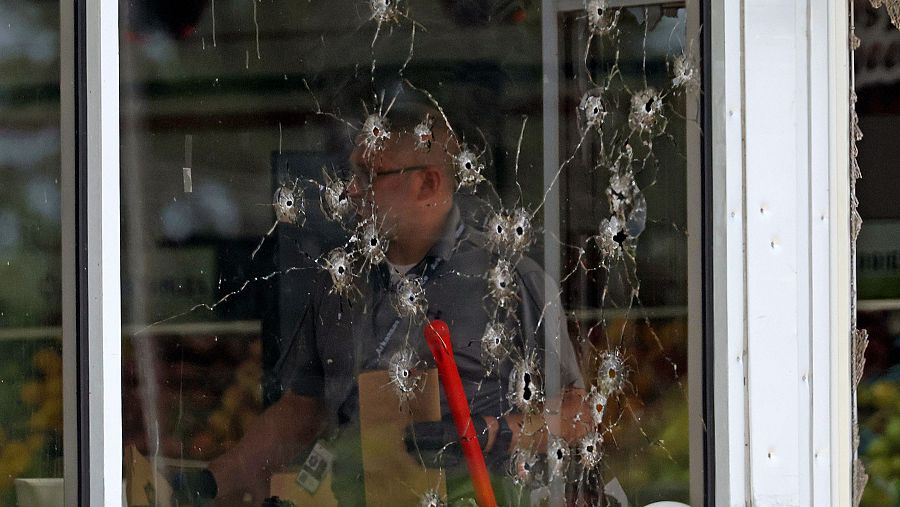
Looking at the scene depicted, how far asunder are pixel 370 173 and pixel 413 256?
0.48ft

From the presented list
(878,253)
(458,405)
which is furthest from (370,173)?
(878,253)

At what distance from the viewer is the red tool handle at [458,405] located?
64.4 inches

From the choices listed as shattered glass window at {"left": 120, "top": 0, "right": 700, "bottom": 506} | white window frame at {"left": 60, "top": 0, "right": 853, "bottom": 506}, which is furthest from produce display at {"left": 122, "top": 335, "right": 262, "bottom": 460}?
white window frame at {"left": 60, "top": 0, "right": 853, "bottom": 506}

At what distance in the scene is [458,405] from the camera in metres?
1.64

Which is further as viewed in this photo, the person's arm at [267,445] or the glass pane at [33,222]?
the person's arm at [267,445]

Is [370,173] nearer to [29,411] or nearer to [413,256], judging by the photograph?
[413,256]


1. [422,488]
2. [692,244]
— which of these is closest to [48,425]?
[422,488]

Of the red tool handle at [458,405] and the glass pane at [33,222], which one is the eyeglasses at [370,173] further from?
the glass pane at [33,222]

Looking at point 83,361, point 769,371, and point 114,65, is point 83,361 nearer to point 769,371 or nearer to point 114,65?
point 114,65

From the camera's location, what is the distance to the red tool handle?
5.37 feet

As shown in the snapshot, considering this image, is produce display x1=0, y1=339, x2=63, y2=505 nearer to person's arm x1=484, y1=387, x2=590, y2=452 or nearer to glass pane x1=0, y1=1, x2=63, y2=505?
glass pane x1=0, y1=1, x2=63, y2=505

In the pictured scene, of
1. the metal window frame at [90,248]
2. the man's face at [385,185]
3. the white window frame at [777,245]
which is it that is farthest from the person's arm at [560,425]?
the metal window frame at [90,248]

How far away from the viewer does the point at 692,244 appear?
1.62 metres

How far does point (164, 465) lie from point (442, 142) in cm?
66
